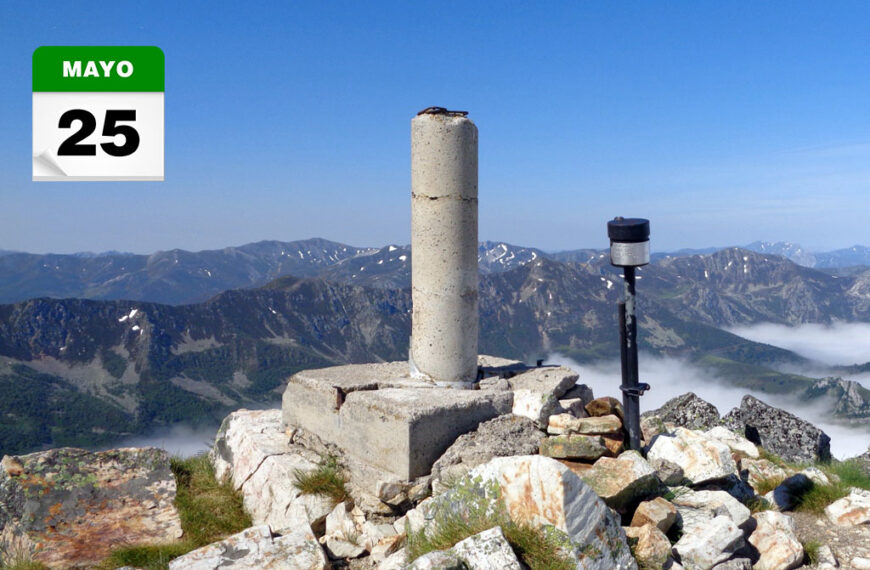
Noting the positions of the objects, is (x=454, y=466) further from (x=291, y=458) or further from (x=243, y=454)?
(x=243, y=454)

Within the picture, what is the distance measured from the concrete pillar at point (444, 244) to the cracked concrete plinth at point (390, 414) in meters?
0.70

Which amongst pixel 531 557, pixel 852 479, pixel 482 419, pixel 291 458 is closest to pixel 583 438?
pixel 482 419

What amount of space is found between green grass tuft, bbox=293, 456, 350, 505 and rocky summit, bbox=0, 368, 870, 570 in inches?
1.2

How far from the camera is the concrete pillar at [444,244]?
1130 centimetres

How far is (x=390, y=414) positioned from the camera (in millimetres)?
9984

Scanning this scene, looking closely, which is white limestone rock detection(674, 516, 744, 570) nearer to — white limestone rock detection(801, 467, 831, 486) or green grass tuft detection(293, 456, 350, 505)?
white limestone rock detection(801, 467, 831, 486)

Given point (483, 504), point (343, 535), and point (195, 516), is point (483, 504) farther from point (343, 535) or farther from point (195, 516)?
point (195, 516)

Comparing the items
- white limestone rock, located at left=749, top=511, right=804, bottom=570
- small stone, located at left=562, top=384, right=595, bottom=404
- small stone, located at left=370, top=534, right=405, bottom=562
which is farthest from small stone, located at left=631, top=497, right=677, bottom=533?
small stone, located at left=562, top=384, right=595, bottom=404

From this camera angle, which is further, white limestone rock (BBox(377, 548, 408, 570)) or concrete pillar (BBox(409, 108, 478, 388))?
concrete pillar (BBox(409, 108, 478, 388))

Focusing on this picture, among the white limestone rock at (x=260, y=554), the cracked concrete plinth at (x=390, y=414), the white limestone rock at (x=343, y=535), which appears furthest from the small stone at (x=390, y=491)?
the white limestone rock at (x=260, y=554)

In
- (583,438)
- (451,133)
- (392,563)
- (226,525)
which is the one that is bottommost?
(226,525)

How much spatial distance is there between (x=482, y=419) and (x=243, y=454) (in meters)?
4.79

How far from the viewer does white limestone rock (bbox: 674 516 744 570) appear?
7887mm

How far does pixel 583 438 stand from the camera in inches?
373
